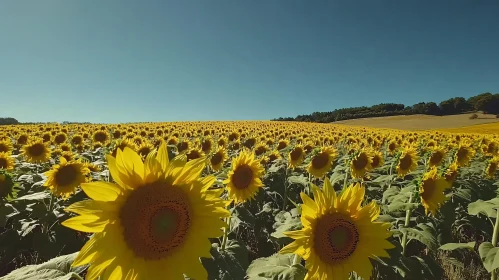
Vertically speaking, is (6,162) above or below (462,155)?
above

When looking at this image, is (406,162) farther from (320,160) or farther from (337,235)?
(337,235)

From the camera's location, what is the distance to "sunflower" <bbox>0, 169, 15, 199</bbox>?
4.71 m

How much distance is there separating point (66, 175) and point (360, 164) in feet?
18.6

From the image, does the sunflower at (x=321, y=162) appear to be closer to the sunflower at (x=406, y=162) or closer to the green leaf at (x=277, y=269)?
the sunflower at (x=406, y=162)

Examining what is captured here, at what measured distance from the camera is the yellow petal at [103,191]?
5.73 feet

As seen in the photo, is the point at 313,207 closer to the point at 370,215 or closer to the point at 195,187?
the point at 370,215

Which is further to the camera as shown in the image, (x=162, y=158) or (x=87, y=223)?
(x=162, y=158)

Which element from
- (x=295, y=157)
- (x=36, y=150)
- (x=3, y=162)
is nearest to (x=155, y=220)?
(x=295, y=157)

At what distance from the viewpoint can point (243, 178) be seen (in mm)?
4809

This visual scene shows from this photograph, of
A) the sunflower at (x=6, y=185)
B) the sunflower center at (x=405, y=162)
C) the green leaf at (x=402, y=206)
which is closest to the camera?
the green leaf at (x=402, y=206)

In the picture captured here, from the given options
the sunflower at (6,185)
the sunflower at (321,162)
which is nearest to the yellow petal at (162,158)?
the sunflower at (6,185)

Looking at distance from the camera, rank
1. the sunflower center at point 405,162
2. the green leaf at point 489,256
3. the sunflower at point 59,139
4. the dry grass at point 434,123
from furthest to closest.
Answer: the dry grass at point 434,123 < the sunflower at point 59,139 < the sunflower center at point 405,162 < the green leaf at point 489,256

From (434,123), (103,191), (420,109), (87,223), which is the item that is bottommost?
(434,123)

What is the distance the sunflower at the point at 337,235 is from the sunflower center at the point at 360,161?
14.6ft
